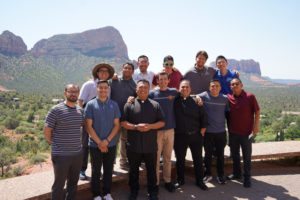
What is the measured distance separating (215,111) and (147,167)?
1827 millimetres

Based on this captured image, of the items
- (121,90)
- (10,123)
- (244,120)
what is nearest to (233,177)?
(244,120)

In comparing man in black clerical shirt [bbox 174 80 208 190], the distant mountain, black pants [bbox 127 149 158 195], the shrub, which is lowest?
the shrub

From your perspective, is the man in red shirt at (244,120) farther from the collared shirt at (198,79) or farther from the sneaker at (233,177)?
the collared shirt at (198,79)

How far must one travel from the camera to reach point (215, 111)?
177 inches

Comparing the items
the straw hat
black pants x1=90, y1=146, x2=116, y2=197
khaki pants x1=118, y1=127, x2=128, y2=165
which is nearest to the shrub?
khaki pants x1=118, y1=127, x2=128, y2=165

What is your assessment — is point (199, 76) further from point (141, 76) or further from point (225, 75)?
point (141, 76)

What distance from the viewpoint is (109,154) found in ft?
11.9

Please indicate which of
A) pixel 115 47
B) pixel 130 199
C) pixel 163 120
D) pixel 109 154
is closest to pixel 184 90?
pixel 163 120

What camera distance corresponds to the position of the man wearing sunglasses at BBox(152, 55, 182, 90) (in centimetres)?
479

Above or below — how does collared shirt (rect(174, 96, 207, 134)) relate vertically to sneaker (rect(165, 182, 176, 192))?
above

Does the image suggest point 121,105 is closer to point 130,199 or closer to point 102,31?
point 130,199

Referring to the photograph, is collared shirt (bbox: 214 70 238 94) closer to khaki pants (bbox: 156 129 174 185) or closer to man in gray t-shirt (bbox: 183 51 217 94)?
man in gray t-shirt (bbox: 183 51 217 94)

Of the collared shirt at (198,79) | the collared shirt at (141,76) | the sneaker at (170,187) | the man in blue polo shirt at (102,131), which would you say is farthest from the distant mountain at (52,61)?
the man in blue polo shirt at (102,131)

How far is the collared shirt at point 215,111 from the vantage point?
4488 millimetres
